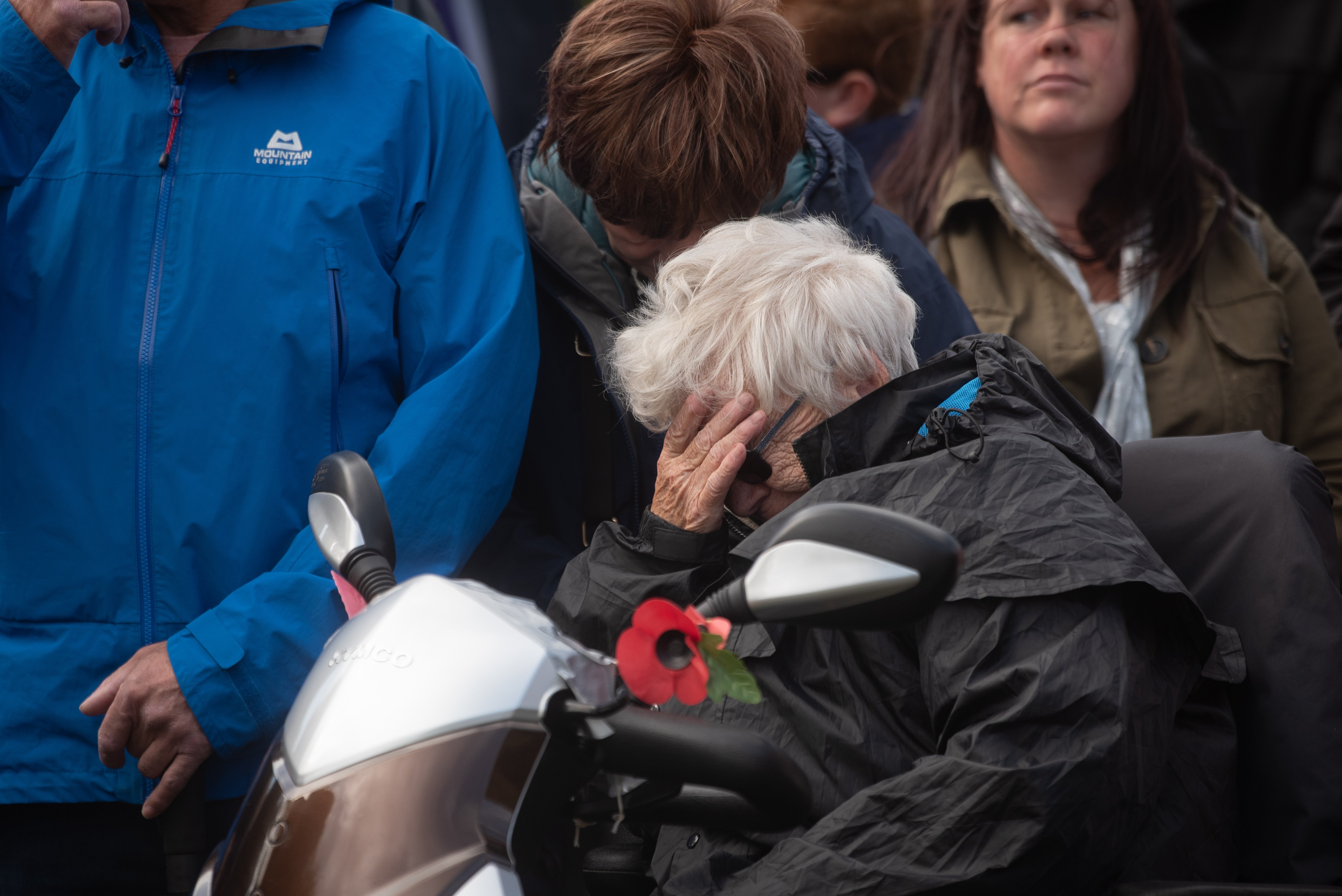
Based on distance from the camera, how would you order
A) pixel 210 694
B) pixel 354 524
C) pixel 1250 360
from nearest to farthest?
pixel 354 524
pixel 210 694
pixel 1250 360

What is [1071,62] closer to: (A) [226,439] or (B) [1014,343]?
(B) [1014,343]

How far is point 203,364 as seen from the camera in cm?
195

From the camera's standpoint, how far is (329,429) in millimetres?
2006

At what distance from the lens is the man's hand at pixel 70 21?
1.92 m

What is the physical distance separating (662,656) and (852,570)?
22 cm

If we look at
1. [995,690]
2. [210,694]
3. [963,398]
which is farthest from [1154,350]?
[210,694]

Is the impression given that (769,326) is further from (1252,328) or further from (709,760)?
(1252,328)

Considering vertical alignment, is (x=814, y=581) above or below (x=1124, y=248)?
above

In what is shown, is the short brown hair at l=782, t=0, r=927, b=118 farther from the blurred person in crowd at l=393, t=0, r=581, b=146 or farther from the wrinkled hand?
the wrinkled hand

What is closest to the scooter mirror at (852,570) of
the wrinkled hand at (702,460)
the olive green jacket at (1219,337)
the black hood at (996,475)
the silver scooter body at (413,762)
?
the silver scooter body at (413,762)

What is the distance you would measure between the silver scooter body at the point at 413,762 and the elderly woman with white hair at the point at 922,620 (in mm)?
486

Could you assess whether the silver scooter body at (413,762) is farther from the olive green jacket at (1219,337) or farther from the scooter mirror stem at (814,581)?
the olive green jacket at (1219,337)

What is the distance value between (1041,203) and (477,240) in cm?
172

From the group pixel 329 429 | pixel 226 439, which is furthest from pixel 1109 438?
pixel 226 439
